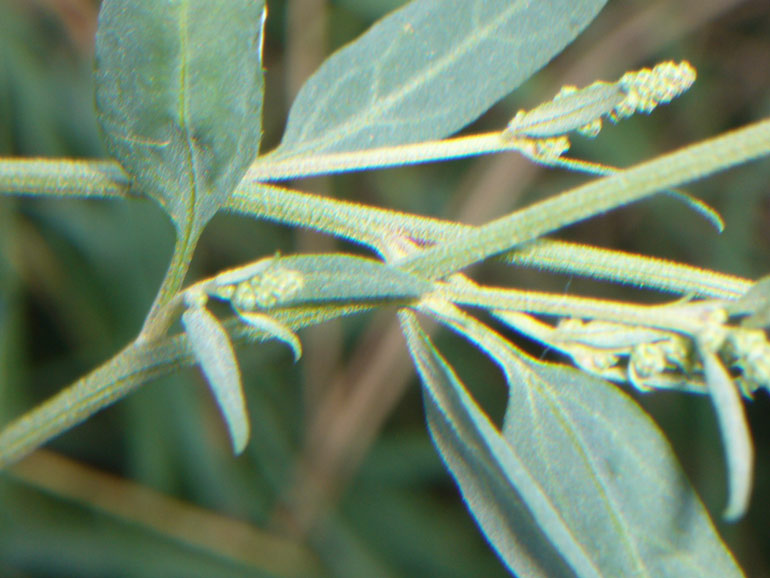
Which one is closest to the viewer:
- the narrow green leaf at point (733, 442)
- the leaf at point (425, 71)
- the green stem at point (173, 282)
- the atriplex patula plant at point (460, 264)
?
the narrow green leaf at point (733, 442)

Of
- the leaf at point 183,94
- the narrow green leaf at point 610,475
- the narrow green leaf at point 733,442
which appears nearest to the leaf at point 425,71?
the leaf at point 183,94

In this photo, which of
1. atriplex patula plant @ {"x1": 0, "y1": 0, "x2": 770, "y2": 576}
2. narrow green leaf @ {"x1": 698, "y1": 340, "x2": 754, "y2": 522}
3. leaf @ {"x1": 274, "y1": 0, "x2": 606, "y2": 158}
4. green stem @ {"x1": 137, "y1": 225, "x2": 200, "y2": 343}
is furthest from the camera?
leaf @ {"x1": 274, "y1": 0, "x2": 606, "y2": 158}

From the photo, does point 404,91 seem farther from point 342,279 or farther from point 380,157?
point 342,279

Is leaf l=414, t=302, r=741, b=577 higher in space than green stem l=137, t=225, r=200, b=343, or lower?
lower

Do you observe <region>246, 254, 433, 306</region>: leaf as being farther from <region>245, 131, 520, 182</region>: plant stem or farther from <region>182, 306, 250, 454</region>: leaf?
<region>245, 131, 520, 182</region>: plant stem

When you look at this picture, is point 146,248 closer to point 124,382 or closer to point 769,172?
point 124,382

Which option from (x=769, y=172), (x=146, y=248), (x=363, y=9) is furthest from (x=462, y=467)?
(x=769, y=172)

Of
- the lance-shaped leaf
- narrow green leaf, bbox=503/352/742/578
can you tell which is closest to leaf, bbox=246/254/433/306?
the lance-shaped leaf

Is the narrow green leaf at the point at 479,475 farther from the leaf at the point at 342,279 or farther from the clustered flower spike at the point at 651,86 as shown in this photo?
the clustered flower spike at the point at 651,86
